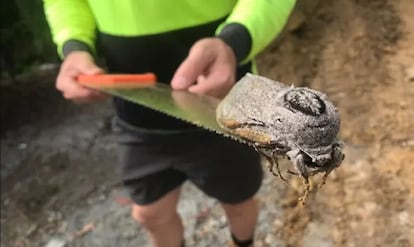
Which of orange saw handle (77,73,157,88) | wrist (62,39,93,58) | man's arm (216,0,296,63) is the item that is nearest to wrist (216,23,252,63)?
man's arm (216,0,296,63)

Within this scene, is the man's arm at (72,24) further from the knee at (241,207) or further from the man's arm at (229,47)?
the knee at (241,207)

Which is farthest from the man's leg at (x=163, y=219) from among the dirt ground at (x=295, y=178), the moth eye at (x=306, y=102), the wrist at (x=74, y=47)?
the moth eye at (x=306, y=102)

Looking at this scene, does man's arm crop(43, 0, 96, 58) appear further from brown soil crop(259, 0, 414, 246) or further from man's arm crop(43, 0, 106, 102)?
brown soil crop(259, 0, 414, 246)

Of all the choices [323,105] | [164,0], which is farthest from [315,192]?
[323,105]

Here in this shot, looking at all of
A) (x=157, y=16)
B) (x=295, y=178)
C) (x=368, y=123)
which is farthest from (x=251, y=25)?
(x=295, y=178)

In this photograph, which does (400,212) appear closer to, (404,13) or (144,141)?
(404,13)

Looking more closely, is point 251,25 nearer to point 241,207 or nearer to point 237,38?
point 237,38
